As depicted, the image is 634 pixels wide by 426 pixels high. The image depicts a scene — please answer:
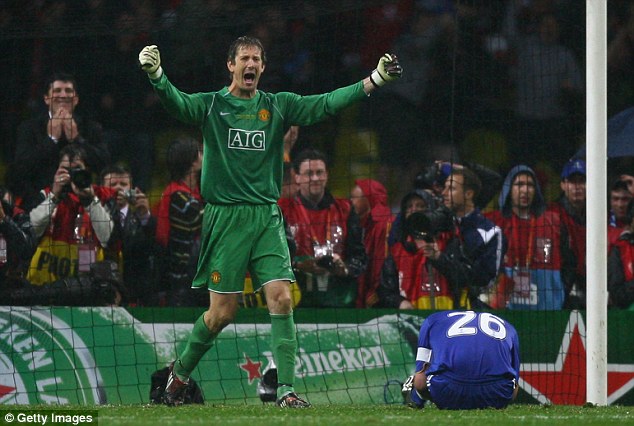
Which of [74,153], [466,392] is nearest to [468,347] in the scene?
[466,392]

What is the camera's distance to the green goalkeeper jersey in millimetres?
7156

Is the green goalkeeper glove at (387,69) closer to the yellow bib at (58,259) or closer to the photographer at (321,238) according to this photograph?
the photographer at (321,238)

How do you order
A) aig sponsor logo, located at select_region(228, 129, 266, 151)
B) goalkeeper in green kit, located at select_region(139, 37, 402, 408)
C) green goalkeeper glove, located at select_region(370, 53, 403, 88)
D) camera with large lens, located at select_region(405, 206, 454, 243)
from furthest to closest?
camera with large lens, located at select_region(405, 206, 454, 243) < aig sponsor logo, located at select_region(228, 129, 266, 151) < goalkeeper in green kit, located at select_region(139, 37, 402, 408) < green goalkeeper glove, located at select_region(370, 53, 403, 88)

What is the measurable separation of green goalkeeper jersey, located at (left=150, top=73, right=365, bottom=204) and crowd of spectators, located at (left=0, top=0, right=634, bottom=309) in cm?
310

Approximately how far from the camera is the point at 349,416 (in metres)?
6.30

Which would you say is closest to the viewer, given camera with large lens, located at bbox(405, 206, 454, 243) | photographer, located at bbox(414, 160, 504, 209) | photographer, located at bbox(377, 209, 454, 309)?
camera with large lens, located at bbox(405, 206, 454, 243)

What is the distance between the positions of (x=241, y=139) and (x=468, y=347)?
1852 millimetres

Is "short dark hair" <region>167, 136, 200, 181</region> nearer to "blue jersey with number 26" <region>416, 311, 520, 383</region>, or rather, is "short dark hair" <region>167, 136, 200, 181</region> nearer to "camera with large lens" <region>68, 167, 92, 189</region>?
"camera with large lens" <region>68, 167, 92, 189</region>

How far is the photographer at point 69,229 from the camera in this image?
10055 millimetres

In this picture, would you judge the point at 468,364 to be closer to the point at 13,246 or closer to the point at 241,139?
the point at 241,139

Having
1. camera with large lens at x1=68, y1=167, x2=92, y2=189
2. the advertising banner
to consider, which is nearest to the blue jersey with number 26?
the advertising banner

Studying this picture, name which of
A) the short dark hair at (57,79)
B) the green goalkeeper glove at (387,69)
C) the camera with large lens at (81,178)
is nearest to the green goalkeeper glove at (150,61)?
the green goalkeeper glove at (387,69)

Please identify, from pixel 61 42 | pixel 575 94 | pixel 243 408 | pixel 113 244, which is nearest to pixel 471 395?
pixel 243 408

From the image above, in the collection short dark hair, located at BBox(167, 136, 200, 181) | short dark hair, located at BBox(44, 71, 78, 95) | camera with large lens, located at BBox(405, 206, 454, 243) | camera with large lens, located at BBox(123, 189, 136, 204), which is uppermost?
short dark hair, located at BBox(44, 71, 78, 95)
